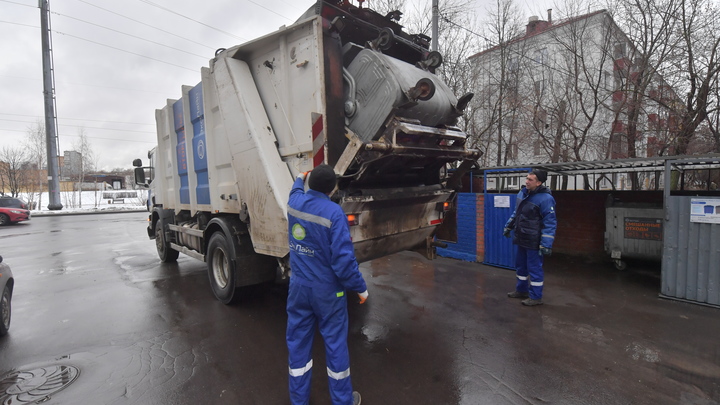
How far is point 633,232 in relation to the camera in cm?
600

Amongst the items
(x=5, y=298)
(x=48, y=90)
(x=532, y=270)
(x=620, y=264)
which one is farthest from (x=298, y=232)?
(x=48, y=90)

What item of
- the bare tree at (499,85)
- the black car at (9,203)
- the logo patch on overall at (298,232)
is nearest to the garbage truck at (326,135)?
the logo patch on overall at (298,232)

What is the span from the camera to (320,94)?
3.25 m

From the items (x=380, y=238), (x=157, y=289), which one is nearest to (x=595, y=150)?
(x=380, y=238)

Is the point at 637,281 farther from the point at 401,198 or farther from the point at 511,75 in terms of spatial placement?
the point at 511,75

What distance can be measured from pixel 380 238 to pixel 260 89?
2157mm

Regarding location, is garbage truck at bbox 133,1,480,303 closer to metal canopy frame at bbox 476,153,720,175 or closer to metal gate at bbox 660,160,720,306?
metal canopy frame at bbox 476,153,720,175

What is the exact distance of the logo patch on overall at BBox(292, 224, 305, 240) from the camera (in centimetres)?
249

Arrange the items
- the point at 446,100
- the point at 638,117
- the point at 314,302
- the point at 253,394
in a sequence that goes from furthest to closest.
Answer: the point at 638,117 < the point at 446,100 < the point at 253,394 < the point at 314,302

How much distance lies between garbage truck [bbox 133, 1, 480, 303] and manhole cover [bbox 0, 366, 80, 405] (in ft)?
5.65

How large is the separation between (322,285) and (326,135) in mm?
1464

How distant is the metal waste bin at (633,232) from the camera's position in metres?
5.75

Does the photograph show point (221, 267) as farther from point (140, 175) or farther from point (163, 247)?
point (140, 175)

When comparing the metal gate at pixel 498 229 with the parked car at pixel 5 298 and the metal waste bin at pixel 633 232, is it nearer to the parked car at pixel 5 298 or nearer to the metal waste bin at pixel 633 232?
the metal waste bin at pixel 633 232
